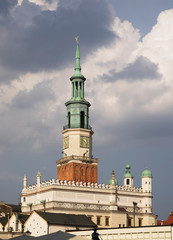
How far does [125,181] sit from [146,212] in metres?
14.3

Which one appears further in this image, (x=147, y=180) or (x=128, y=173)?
(x=128, y=173)

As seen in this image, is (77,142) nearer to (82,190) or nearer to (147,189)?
(82,190)

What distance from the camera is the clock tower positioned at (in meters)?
126

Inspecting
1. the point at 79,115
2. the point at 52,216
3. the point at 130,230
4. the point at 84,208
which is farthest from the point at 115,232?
the point at 79,115

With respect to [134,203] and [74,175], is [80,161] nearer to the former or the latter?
[74,175]

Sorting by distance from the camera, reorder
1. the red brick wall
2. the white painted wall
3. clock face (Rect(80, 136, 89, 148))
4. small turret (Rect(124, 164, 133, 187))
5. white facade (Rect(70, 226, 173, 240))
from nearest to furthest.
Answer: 1. white facade (Rect(70, 226, 173, 240))
2. the white painted wall
3. the red brick wall
4. clock face (Rect(80, 136, 89, 148))
5. small turret (Rect(124, 164, 133, 187))

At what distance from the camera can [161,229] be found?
8919cm

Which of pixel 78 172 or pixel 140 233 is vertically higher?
pixel 78 172

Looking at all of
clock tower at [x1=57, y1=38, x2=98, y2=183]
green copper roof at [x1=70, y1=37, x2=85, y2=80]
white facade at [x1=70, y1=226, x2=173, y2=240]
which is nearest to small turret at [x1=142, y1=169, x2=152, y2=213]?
clock tower at [x1=57, y1=38, x2=98, y2=183]

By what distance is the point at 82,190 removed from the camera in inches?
4749

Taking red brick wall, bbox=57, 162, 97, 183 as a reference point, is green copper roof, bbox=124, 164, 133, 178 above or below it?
above

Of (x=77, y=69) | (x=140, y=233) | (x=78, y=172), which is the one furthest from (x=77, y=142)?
(x=140, y=233)

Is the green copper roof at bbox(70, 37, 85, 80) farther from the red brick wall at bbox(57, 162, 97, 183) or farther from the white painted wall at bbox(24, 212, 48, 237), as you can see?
the white painted wall at bbox(24, 212, 48, 237)

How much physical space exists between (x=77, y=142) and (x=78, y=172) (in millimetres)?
6974
